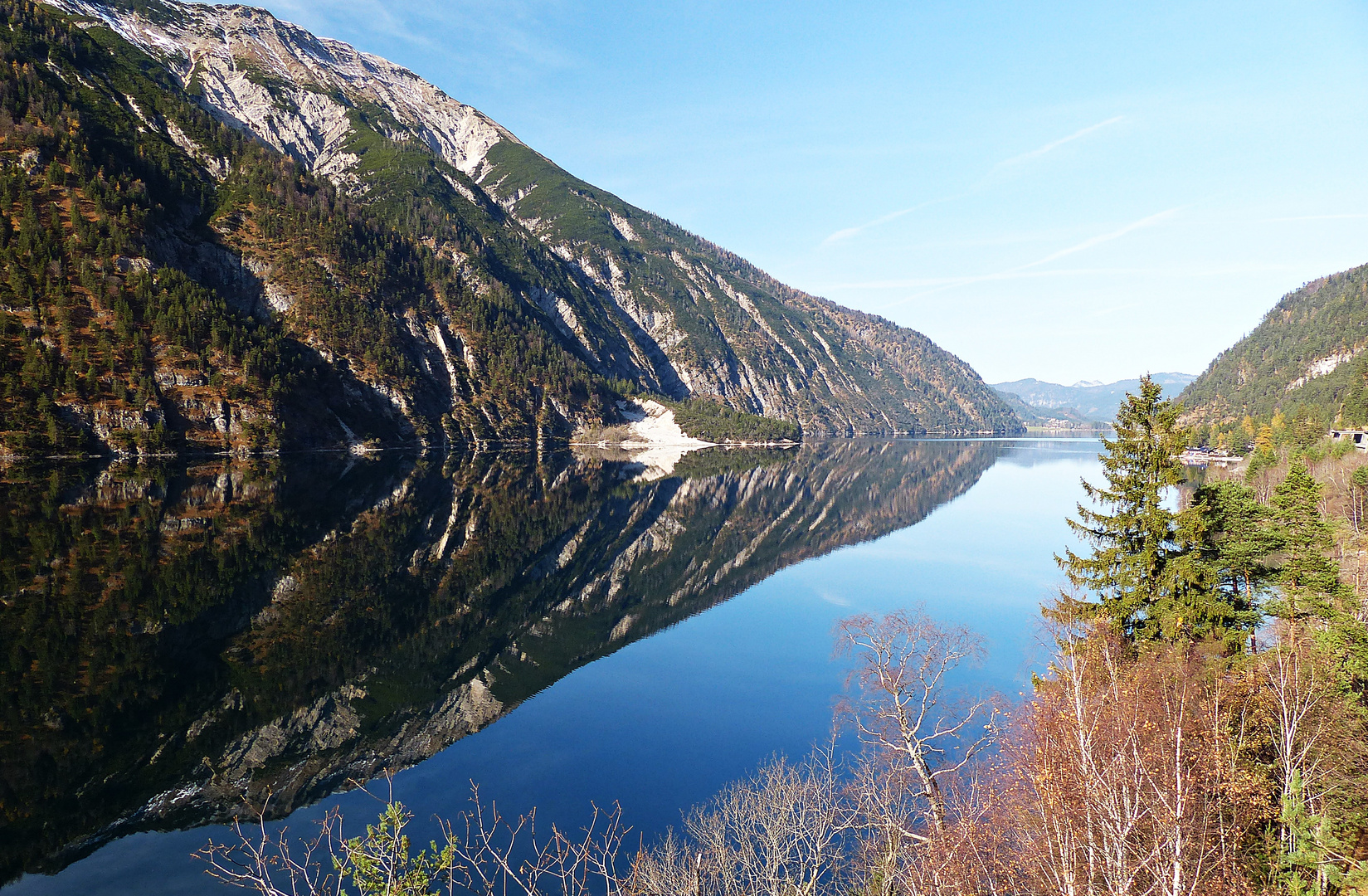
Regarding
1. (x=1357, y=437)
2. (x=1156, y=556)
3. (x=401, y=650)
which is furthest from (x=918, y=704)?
(x=1357, y=437)

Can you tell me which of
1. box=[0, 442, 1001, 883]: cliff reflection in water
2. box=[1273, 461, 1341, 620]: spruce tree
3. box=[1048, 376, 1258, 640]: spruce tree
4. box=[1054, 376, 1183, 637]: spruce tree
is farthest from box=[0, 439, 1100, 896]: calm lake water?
box=[1273, 461, 1341, 620]: spruce tree

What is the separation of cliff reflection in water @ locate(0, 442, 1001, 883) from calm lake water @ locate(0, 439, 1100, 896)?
183mm

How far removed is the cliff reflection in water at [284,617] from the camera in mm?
26469

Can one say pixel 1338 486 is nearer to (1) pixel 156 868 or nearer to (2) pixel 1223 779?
(2) pixel 1223 779

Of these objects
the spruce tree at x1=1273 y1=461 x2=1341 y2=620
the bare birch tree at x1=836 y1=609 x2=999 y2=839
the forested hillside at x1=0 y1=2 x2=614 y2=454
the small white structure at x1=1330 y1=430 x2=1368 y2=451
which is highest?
the forested hillside at x1=0 y1=2 x2=614 y2=454

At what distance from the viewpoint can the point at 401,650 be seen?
4159cm

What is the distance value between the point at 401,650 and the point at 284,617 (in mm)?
9509

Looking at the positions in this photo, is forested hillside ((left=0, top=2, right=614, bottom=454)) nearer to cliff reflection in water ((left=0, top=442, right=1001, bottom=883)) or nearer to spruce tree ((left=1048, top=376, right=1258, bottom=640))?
cliff reflection in water ((left=0, top=442, right=1001, bottom=883))

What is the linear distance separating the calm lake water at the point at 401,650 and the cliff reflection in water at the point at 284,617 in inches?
7.2

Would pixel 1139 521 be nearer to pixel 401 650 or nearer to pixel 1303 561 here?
pixel 1303 561

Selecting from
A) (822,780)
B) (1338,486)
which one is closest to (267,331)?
(822,780)

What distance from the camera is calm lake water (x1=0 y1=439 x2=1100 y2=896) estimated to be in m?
26.0

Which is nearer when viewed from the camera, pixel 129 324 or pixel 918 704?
pixel 918 704

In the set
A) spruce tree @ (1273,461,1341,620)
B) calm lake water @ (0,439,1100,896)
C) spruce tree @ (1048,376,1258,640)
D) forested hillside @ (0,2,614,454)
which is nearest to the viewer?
calm lake water @ (0,439,1100,896)
